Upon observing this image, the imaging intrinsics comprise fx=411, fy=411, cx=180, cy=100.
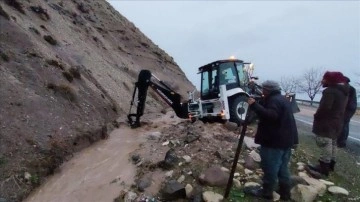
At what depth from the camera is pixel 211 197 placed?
668 cm

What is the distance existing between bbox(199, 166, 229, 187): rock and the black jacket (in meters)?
1.25

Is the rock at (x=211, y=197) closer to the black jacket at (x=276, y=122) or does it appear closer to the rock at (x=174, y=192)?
the rock at (x=174, y=192)

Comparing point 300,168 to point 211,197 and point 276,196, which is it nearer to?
point 276,196

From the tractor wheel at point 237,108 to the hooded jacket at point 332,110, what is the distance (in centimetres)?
516

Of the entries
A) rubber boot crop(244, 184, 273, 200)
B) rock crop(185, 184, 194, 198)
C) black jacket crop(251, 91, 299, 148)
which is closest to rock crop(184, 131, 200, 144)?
rock crop(185, 184, 194, 198)

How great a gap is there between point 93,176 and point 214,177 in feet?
10.4

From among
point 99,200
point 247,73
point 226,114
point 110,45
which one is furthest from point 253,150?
point 110,45

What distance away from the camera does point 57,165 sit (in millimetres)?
10000

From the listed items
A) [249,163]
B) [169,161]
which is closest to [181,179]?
[169,161]

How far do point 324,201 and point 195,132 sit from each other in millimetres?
3596

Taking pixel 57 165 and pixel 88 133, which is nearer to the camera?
pixel 57 165

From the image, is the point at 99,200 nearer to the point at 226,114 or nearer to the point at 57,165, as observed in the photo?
the point at 57,165

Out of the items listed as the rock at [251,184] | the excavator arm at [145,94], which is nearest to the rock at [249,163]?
the rock at [251,184]

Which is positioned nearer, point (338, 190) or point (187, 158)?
point (338, 190)
